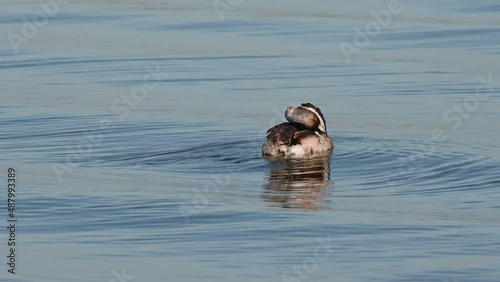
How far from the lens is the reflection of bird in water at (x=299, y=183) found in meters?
14.6

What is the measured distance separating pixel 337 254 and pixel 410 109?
9.05m

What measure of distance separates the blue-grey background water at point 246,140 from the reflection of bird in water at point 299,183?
44 millimetres

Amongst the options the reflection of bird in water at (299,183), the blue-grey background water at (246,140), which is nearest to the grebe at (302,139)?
the reflection of bird in water at (299,183)

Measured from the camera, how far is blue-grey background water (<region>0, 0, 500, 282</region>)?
12.1 metres

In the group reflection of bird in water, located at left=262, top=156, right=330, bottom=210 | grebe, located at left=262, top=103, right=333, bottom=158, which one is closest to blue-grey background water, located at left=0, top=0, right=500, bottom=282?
reflection of bird in water, located at left=262, top=156, right=330, bottom=210

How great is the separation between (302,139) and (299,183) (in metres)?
1.75

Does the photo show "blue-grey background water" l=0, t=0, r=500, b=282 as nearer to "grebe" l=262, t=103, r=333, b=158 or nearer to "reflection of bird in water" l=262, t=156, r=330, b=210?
"reflection of bird in water" l=262, t=156, r=330, b=210

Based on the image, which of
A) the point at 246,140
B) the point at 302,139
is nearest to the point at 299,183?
the point at 302,139

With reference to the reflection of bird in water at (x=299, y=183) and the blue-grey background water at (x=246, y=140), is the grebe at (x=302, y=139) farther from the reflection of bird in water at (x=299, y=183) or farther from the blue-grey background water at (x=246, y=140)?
the blue-grey background water at (x=246, y=140)

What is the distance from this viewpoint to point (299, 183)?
16062 mm

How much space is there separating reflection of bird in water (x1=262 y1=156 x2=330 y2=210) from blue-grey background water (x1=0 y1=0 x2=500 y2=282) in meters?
0.04

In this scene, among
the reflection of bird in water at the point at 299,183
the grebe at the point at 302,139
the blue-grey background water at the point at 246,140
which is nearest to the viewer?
the blue-grey background water at the point at 246,140

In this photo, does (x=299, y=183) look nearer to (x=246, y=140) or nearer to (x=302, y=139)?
(x=302, y=139)

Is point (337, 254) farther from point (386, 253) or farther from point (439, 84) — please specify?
point (439, 84)
